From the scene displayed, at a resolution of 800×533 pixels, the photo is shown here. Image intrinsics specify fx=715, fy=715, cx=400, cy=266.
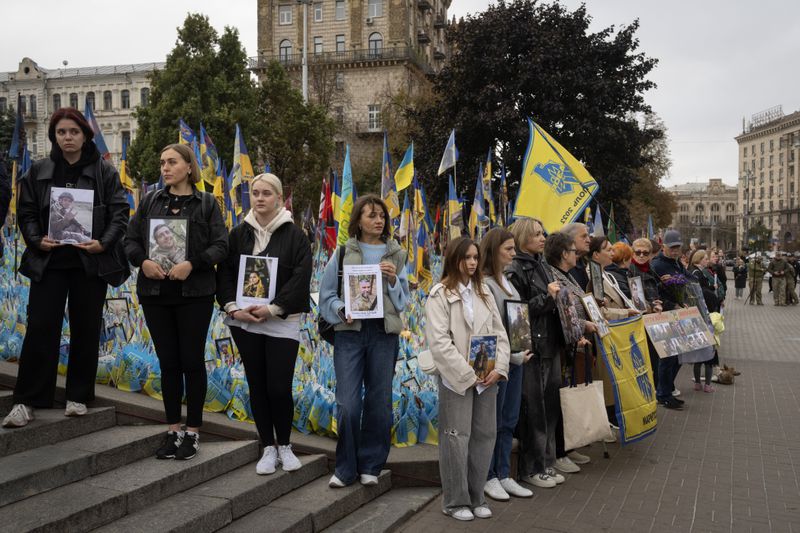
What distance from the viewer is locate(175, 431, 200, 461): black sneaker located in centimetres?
445

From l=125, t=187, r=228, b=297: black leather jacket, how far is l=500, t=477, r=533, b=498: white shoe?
2.53 meters

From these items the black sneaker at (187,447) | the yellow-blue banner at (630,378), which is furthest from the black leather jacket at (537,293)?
the black sneaker at (187,447)

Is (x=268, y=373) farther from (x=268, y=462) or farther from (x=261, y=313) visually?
(x=268, y=462)

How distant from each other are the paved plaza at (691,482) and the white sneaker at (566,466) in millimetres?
96

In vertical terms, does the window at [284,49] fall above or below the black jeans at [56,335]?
above

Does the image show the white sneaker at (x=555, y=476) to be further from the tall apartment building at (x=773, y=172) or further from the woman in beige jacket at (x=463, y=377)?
the tall apartment building at (x=773, y=172)

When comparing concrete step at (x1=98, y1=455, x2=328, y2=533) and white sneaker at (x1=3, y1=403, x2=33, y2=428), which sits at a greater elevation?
white sneaker at (x1=3, y1=403, x2=33, y2=428)

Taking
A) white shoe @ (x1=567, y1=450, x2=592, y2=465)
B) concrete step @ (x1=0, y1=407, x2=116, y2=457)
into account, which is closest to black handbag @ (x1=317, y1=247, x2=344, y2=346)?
concrete step @ (x1=0, y1=407, x2=116, y2=457)

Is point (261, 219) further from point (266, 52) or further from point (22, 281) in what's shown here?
Result: point (266, 52)

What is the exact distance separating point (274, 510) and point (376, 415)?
88 cm

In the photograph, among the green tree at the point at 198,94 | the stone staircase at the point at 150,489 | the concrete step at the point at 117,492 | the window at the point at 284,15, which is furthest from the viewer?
the window at the point at 284,15

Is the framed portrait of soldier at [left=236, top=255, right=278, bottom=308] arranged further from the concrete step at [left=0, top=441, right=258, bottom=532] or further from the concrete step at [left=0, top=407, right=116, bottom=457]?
the concrete step at [left=0, top=407, right=116, bottom=457]

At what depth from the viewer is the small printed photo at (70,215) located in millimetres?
4418

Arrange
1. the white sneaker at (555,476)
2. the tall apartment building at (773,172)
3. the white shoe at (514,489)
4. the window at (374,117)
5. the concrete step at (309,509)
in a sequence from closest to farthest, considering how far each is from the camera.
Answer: the concrete step at (309,509) < the white shoe at (514,489) < the white sneaker at (555,476) < the window at (374,117) < the tall apartment building at (773,172)
